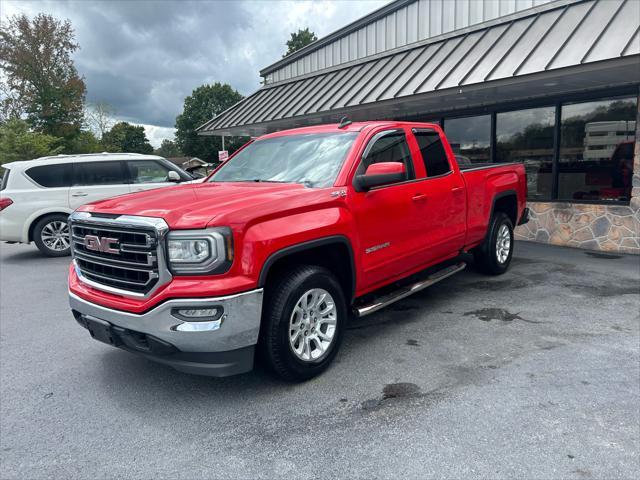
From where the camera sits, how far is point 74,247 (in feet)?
12.3

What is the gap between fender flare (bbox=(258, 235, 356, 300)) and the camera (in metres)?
3.09

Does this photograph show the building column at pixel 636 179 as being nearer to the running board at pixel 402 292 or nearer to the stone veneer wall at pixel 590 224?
the stone veneer wall at pixel 590 224

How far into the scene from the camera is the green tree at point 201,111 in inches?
2761

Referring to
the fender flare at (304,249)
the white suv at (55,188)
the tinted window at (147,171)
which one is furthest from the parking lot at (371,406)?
the tinted window at (147,171)

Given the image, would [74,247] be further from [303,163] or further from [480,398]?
[480,398]

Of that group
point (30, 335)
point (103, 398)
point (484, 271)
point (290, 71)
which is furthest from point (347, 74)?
point (103, 398)

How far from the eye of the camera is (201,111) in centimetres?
7094

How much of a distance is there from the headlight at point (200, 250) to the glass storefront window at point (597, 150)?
26.1ft

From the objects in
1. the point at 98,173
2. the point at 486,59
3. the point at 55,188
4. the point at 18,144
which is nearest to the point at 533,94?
the point at 486,59

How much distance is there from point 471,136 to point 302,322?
8.57 m

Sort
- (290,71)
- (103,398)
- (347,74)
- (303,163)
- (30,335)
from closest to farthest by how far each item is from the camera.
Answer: (103,398) → (303,163) → (30,335) → (347,74) → (290,71)

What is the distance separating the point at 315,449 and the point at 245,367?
719 millimetres

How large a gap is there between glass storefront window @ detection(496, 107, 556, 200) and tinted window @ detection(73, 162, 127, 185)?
8.13m

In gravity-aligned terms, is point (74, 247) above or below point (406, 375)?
above
